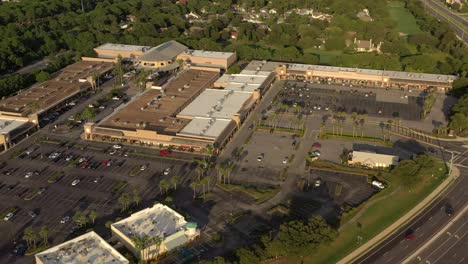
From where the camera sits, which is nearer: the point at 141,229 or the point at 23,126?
the point at 141,229

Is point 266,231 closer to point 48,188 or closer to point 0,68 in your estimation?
point 48,188

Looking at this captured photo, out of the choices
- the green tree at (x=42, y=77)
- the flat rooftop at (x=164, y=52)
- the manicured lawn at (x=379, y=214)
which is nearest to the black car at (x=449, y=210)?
the manicured lawn at (x=379, y=214)

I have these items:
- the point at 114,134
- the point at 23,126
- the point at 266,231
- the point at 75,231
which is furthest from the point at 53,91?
the point at 266,231

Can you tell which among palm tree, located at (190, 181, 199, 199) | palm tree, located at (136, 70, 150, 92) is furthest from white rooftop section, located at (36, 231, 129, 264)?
palm tree, located at (136, 70, 150, 92)

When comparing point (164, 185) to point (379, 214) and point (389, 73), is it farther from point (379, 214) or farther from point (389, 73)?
point (389, 73)

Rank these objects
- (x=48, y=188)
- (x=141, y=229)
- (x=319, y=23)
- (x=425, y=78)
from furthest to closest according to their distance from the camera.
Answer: (x=319, y=23) → (x=425, y=78) → (x=48, y=188) → (x=141, y=229)

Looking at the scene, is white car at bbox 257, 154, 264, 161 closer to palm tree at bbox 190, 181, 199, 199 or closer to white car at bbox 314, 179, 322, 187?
white car at bbox 314, 179, 322, 187
